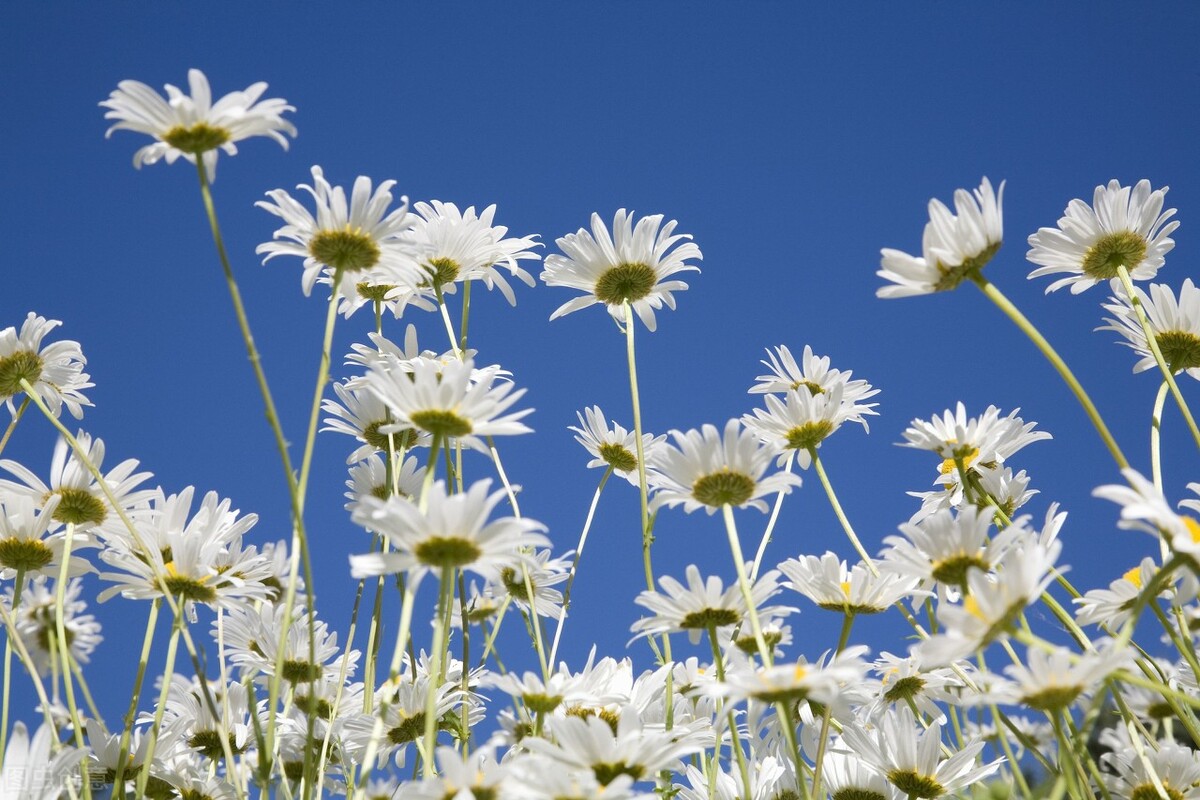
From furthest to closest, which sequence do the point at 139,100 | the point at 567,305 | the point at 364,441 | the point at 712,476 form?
the point at 567,305, the point at 364,441, the point at 712,476, the point at 139,100

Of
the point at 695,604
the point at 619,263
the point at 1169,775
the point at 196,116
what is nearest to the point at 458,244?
the point at 619,263

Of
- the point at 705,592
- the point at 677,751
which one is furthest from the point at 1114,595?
the point at 677,751

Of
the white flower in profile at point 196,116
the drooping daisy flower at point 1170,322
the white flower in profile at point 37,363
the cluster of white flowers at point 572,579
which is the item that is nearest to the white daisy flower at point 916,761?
the cluster of white flowers at point 572,579

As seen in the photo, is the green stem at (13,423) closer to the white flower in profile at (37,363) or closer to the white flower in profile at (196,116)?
Answer: the white flower in profile at (37,363)

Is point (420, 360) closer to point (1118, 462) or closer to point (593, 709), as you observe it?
point (593, 709)

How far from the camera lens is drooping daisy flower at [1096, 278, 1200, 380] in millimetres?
1980

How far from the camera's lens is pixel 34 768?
1241 mm

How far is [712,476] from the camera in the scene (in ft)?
5.01

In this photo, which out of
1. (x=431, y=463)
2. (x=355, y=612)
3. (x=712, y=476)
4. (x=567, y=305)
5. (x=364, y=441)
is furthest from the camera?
(x=567, y=305)

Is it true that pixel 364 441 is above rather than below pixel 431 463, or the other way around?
above

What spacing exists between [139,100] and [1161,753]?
1838 millimetres

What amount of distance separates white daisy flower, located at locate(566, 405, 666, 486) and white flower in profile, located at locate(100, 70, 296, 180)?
1.18 m

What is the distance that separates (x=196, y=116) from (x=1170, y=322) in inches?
71.5

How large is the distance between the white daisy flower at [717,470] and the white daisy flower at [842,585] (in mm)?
222
